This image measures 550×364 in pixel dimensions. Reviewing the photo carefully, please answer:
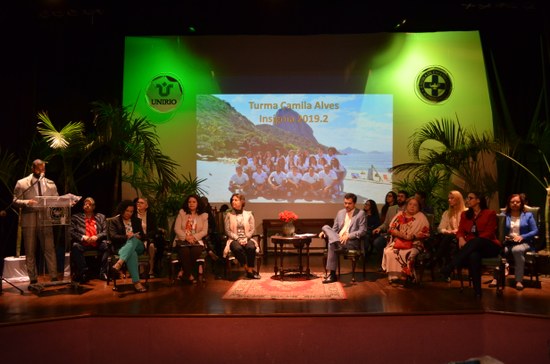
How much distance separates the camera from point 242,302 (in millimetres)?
5176

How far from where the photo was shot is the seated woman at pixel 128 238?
230 inches

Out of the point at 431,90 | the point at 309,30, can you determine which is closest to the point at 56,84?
the point at 309,30

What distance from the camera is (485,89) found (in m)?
9.04

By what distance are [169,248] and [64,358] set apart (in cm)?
240

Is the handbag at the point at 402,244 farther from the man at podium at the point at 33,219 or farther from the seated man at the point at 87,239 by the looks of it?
the man at podium at the point at 33,219

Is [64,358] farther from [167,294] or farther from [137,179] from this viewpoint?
[137,179]

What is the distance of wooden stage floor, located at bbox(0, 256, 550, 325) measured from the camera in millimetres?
4664

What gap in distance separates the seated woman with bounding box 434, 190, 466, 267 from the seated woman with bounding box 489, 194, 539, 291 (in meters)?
0.59

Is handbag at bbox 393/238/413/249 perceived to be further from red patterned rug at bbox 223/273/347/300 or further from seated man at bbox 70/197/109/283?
seated man at bbox 70/197/109/283

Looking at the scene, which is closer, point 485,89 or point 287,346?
point 287,346

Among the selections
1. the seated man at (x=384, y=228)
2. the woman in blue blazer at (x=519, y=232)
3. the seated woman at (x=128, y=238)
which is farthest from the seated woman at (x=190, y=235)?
the woman in blue blazer at (x=519, y=232)

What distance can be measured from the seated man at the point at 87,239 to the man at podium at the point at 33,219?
266 millimetres

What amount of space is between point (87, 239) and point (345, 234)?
318 centimetres

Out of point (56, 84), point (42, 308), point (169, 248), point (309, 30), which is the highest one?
point (309, 30)
